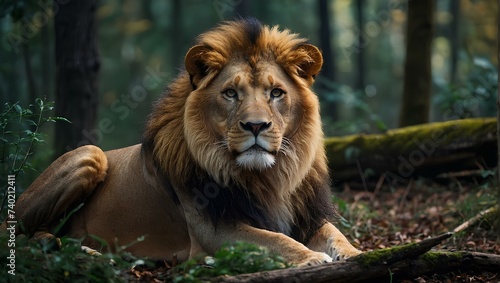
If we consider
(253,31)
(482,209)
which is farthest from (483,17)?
(253,31)

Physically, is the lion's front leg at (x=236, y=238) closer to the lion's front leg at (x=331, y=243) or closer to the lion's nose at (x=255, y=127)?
the lion's front leg at (x=331, y=243)

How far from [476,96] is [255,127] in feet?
25.8

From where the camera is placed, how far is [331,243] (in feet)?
17.6

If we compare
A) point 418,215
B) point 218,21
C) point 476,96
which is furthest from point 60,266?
point 218,21

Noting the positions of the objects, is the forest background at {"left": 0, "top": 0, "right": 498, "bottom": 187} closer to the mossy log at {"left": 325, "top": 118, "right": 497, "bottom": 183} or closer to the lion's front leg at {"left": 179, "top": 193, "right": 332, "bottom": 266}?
the mossy log at {"left": 325, "top": 118, "right": 497, "bottom": 183}

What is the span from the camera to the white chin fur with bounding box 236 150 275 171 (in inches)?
199

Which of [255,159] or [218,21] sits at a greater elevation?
[255,159]

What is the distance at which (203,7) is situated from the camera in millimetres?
33250

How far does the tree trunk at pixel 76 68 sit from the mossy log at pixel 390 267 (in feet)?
17.8

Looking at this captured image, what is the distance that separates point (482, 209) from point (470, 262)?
2.67 meters

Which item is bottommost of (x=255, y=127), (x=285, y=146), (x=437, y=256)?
(x=437, y=256)

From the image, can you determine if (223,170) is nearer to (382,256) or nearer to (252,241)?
(252,241)

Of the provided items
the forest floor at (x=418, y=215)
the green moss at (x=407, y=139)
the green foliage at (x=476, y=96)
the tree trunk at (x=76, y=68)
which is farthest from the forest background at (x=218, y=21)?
the tree trunk at (x=76, y=68)

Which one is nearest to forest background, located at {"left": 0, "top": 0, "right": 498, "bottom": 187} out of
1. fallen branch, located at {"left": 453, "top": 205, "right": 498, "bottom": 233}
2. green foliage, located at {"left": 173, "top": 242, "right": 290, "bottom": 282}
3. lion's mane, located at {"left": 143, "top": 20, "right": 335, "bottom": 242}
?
fallen branch, located at {"left": 453, "top": 205, "right": 498, "bottom": 233}
